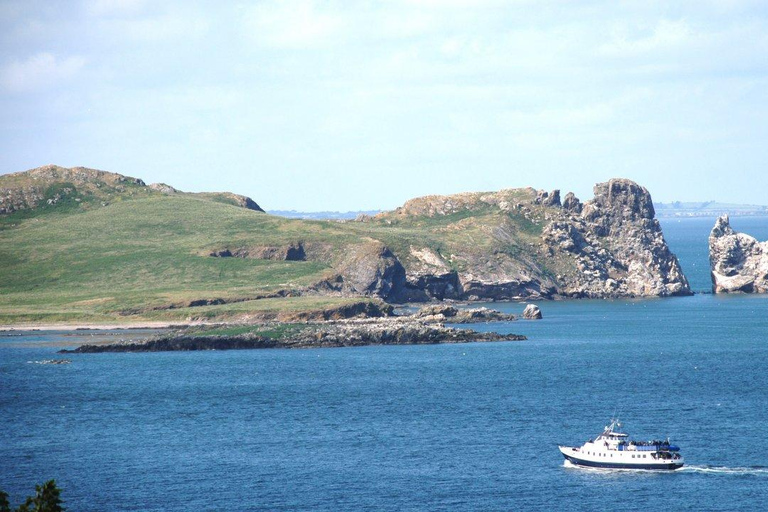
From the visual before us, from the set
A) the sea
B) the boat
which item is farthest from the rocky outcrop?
the boat

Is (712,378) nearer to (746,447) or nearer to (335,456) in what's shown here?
(746,447)

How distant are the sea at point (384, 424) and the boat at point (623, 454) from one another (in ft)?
3.58

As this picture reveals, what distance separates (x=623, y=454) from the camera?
96250mm

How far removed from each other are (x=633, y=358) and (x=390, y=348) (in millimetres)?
37230

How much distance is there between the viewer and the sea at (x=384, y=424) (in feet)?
295

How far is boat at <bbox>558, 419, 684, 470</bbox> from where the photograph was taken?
95.2m

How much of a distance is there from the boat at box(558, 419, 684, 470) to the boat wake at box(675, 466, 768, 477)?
80 centimetres

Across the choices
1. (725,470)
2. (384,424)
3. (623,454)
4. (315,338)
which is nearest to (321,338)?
(315,338)

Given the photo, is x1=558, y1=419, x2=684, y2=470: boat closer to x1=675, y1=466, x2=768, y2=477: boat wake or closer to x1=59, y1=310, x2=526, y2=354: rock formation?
x1=675, y1=466, x2=768, y2=477: boat wake

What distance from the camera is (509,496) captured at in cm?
8819

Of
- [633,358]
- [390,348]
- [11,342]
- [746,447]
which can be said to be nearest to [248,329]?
[390,348]

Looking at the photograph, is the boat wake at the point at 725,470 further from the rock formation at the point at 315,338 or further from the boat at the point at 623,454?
the rock formation at the point at 315,338

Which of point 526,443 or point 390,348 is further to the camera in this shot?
point 390,348

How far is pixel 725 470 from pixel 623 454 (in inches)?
308
